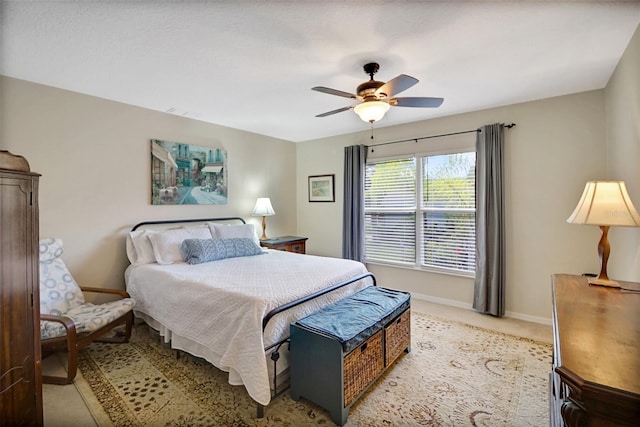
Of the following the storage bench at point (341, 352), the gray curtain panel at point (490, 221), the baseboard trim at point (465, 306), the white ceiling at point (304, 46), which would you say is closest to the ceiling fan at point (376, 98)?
the white ceiling at point (304, 46)

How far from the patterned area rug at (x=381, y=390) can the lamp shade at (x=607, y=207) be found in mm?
1289

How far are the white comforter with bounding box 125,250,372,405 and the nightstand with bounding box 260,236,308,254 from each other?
3.63 feet

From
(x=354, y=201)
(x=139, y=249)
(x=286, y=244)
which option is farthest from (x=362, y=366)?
(x=354, y=201)

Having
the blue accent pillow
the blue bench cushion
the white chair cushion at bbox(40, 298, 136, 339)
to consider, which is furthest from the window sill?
the white chair cushion at bbox(40, 298, 136, 339)

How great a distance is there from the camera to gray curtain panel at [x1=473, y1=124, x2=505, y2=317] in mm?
3410

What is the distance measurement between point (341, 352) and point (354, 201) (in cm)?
302

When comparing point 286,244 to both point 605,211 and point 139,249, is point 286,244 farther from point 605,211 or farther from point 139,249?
point 605,211

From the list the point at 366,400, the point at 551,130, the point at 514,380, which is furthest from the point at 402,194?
the point at 366,400

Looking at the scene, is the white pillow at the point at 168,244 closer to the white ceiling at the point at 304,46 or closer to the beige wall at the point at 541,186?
the white ceiling at the point at 304,46

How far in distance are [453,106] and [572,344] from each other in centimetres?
314

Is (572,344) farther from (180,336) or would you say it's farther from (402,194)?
(402,194)

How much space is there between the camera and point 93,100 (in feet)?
10.1

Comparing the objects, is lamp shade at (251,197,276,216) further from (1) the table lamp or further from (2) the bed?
(1) the table lamp

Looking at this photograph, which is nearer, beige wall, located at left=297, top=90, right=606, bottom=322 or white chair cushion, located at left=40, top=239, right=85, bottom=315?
white chair cushion, located at left=40, top=239, right=85, bottom=315
